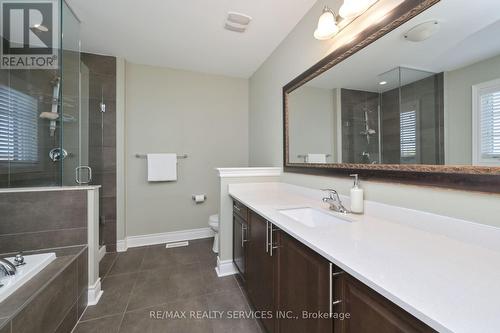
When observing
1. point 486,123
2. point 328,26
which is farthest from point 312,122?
point 486,123

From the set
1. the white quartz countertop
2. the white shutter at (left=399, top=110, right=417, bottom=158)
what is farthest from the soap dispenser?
the white shutter at (left=399, top=110, right=417, bottom=158)

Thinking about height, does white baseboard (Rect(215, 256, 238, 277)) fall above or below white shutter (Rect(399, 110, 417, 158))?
below

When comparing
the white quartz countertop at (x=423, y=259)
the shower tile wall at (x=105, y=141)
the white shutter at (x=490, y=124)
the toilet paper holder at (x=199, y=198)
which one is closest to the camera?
the white quartz countertop at (x=423, y=259)

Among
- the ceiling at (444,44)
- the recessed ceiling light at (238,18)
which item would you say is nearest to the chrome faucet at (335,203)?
the ceiling at (444,44)

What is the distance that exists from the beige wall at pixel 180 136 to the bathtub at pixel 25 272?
50.8 inches

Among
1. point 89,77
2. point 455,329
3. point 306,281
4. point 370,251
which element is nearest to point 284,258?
point 306,281

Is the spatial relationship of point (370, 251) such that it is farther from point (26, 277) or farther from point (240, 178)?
point (26, 277)

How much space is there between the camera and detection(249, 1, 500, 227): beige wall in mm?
794

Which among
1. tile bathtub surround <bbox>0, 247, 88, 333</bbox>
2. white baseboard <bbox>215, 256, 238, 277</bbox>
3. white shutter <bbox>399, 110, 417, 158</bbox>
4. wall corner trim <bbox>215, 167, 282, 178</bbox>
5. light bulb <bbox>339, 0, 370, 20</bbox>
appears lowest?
white baseboard <bbox>215, 256, 238, 277</bbox>

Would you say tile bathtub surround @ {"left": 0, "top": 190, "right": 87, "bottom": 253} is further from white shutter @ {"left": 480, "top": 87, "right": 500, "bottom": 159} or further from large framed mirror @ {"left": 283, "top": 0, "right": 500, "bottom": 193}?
white shutter @ {"left": 480, "top": 87, "right": 500, "bottom": 159}

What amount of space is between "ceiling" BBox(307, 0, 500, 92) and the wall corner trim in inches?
48.2

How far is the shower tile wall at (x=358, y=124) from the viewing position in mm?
1199

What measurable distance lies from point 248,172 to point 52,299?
5.45 ft

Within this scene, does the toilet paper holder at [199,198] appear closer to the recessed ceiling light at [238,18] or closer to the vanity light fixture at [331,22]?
Result: the recessed ceiling light at [238,18]
